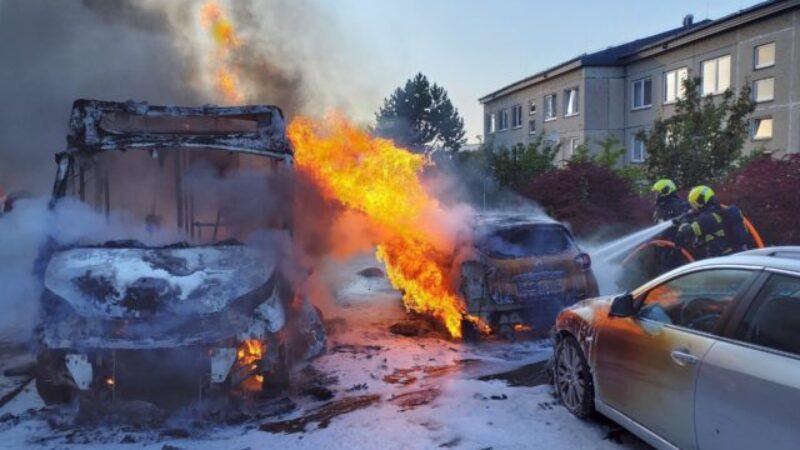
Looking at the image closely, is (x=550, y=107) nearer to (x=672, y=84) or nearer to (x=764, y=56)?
(x=672, y=84)

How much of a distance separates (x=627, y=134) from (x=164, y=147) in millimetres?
26671

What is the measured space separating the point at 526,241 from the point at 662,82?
72.2 ft

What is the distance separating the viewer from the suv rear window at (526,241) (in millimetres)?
7902

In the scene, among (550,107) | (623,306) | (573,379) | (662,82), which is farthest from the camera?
(550,107)

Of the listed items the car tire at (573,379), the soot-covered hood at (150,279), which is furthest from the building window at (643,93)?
the soot-covered hood at (150,279)

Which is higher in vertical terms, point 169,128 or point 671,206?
point 169,128

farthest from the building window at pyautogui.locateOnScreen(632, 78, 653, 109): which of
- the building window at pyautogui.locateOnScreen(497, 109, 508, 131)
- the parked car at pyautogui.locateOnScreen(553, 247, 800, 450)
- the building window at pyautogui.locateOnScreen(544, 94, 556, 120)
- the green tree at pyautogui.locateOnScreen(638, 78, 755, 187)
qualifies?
the parked car at pyautogui.locateOnScreen(553, 247, 800, 450)

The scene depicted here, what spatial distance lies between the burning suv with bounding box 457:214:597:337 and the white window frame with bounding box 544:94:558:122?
27.5 m

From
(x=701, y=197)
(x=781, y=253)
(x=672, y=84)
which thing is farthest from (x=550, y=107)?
(x=781, y=253)

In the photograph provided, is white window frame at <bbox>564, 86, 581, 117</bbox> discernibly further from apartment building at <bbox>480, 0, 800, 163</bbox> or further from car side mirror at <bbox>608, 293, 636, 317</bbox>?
car side mirror at <bbox>608, 293, 636, 317</bbox>

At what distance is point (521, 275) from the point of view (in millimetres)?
7723

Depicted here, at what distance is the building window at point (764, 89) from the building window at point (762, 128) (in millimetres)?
648

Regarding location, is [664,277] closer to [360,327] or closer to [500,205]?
[360,327]

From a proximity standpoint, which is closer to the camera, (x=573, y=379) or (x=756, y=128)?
(x=573, y=379)
